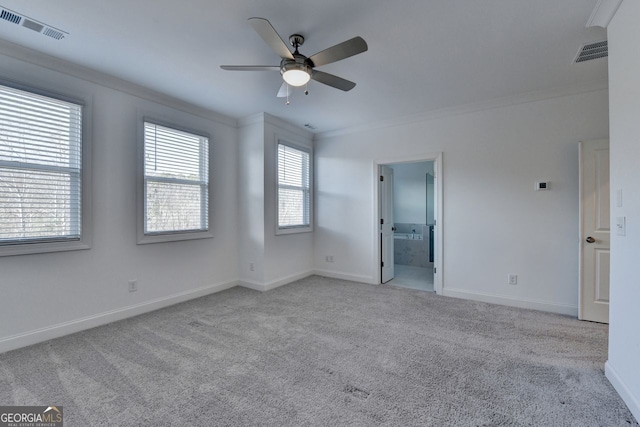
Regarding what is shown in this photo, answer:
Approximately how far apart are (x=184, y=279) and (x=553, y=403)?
3850 mm

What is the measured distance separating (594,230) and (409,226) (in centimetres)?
406

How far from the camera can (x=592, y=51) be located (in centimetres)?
246

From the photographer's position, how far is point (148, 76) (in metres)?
2.97

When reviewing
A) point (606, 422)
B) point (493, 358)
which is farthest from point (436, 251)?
point (606, 422)

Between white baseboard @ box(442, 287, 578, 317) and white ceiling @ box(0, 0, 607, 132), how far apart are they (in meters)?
2.52

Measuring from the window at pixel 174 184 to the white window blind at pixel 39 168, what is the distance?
67cm

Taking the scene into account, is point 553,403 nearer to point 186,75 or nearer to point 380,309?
point 380,309

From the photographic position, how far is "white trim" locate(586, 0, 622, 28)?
1.82 metres

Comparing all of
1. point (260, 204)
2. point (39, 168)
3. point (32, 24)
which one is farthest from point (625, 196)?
point (39, 168)

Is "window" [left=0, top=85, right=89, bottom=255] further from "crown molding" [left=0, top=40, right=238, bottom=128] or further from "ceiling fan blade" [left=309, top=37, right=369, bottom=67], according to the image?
"ceiling fan blade" [left=309, top=37, right=369, bottom=67]

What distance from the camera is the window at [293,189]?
456 centimetres

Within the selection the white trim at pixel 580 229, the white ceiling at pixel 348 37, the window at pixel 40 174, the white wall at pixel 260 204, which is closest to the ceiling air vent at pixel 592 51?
the white ceiling at pixel 348 37

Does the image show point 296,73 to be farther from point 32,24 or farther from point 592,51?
point 592,51

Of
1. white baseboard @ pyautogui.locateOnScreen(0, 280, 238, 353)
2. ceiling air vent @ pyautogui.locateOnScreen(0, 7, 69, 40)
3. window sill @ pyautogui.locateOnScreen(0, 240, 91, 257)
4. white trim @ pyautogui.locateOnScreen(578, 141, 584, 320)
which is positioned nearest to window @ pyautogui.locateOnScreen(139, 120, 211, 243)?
window sill @ pyautogui.locateOnScreen(0, 240, 91, 257)
